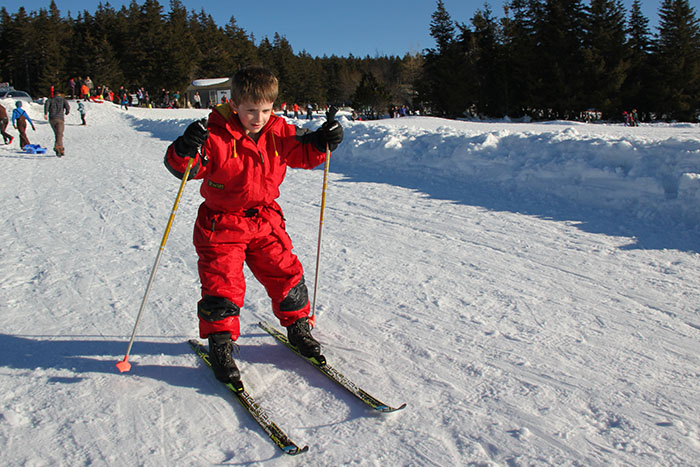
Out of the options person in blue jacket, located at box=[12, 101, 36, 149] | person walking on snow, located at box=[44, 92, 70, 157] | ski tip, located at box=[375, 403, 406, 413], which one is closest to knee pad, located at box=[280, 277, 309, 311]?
ski tip, located at box=[375, 403, 406, 413]

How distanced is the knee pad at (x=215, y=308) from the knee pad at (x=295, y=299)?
1.06 feet

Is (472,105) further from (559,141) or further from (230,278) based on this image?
(230,278)

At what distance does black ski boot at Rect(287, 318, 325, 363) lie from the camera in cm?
281

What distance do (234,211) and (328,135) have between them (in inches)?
27.1

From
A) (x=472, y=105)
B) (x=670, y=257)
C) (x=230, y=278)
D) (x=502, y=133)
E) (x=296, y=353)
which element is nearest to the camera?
(x=230, y=278)

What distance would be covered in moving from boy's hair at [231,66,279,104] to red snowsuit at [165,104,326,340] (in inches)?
5.3

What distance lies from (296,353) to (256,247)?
28.0 inches

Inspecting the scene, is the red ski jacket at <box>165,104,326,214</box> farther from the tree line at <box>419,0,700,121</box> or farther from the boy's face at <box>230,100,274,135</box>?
the tree line at <box>419,0,700,121</box>

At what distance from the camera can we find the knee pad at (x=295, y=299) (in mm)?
2795

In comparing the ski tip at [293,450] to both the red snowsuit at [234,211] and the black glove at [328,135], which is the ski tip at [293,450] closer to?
the red snowsuit at [234,211]

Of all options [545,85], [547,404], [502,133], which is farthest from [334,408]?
[545,85]

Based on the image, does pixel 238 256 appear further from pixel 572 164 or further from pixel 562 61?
pixel 562 61

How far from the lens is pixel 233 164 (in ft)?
8.33

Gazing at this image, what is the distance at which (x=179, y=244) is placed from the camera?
5074 mm
